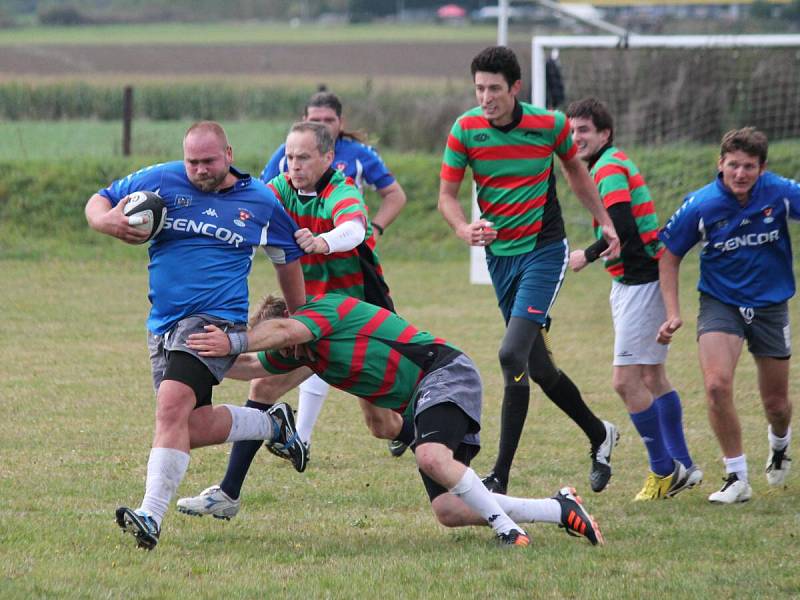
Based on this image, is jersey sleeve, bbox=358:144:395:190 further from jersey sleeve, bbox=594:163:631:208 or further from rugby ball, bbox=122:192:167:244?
rugby ball, bbox=122:192:167:244

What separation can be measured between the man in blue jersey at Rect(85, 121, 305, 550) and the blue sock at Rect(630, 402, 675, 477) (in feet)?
7.79

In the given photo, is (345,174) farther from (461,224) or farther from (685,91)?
(685,91)

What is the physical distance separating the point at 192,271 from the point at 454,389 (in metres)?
1.24

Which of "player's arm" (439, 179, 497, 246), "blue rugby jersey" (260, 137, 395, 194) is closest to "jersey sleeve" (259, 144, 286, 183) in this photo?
"blue rugby jersey" (260, 137, 395, 194)

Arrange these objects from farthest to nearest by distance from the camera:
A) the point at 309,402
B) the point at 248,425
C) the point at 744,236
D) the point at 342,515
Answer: the point at 309,402
the point at 744,236
the point at 342,515
the point at 248,425

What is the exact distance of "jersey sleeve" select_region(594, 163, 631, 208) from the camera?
6824mm

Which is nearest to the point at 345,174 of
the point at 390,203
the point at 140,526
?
the point at 390,203

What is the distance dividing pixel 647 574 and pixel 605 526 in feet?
3.40

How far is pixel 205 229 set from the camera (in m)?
5.41

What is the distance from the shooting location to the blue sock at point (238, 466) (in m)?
5.88

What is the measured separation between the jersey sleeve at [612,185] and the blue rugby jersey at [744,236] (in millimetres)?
329

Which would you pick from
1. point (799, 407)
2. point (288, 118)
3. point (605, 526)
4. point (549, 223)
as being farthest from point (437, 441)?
point (288, 118)

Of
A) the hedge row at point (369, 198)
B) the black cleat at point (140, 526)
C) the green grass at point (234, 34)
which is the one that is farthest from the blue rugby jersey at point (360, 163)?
the green grass at point (234, 34)

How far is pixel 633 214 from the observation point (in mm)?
6879
